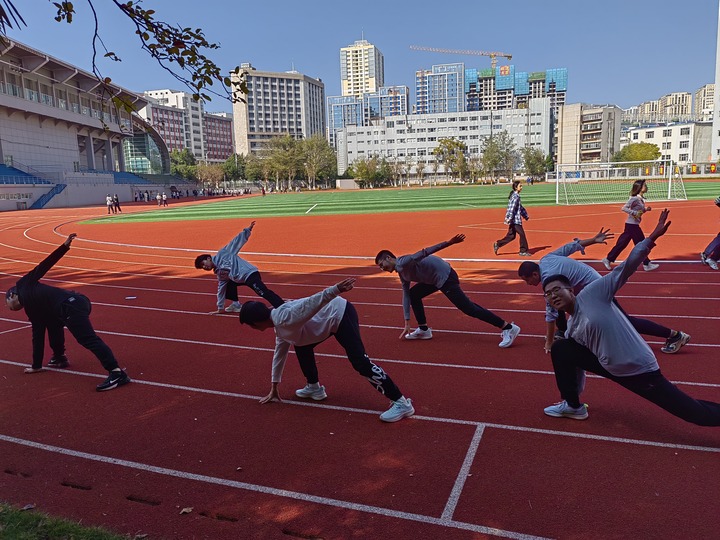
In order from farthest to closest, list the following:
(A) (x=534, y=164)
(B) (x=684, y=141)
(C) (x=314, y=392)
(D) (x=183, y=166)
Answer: (D) (x=183, y=166) < (B) (x=684, y=141) < (A) (x=534, y=164) < (C) (x=314, y=392)

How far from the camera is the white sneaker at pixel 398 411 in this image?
16.2 feet

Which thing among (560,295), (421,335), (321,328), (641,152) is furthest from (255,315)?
(641,152)

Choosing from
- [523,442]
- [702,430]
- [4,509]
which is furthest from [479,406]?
[4,509]

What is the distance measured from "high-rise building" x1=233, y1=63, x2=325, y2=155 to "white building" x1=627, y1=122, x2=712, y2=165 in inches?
3787

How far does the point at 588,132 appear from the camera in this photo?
126 meters

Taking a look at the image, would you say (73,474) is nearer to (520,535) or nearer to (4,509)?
(4,509)

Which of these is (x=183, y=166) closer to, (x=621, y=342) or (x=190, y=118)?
(x=190, y=118)

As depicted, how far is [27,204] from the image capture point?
49781mm

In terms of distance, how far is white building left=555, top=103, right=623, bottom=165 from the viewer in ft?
407

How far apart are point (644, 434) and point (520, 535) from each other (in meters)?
1.86

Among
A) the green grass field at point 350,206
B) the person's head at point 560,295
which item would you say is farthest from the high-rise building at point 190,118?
the person's head at point 560,295

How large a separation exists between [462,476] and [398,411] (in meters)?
1.06

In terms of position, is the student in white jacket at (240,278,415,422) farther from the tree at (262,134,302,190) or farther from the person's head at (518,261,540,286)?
the tree at (262,134,302,190)

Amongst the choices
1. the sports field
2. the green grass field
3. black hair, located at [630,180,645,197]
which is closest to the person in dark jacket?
the sports field
